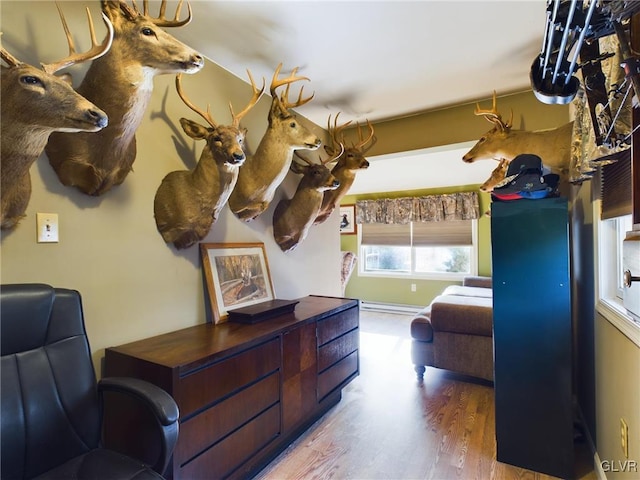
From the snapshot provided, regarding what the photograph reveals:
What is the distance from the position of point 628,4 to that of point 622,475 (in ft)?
6.21

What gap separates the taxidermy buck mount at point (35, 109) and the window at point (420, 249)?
19.6 ft

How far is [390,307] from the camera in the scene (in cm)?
657

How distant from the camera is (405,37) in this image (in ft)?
6.53

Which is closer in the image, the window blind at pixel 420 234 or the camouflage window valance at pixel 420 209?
the camouflage window valance at pixel 420 209

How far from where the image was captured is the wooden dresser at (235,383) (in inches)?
58.2

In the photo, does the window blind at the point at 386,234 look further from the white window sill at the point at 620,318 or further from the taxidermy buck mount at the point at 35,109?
the taxidermy buck mount at the point at 35,109

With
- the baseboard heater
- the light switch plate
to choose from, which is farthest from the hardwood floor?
the baseboard heater

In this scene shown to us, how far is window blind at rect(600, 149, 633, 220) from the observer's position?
1.41 m

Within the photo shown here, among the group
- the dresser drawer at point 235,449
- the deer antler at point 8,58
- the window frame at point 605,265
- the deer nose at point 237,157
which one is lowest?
the dresser drawer at point 235,449

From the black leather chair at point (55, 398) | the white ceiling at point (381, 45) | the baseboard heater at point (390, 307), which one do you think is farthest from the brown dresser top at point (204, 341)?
Answer: the baseboard heater at point (390, 307)

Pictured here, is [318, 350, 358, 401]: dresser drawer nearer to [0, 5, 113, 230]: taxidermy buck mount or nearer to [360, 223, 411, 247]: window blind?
[0, 5, 113, 230]: taxidermy buck mount

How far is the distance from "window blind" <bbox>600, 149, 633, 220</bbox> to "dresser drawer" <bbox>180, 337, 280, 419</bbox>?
184 cm

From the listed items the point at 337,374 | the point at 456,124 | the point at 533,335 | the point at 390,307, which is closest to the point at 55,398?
the point at 337,374

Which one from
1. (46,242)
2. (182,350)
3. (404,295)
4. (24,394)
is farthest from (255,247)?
(404,295)
